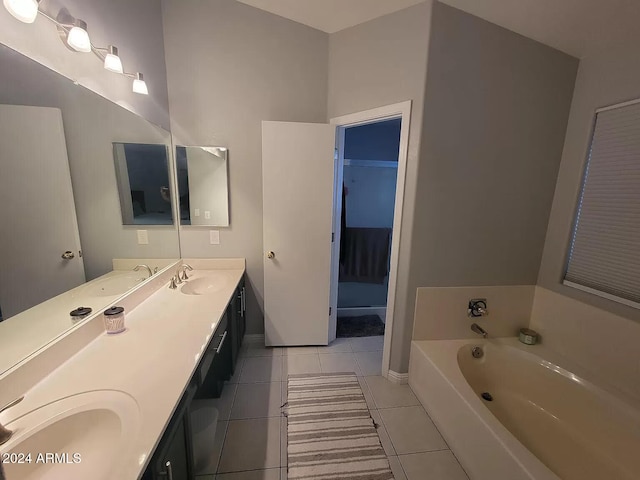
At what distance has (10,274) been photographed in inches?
32.9

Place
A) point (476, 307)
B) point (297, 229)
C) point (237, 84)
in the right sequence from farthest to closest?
point (297, 229) < point (237, 84) < point (476, 307)

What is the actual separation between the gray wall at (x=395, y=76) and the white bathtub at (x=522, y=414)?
40 centimetres

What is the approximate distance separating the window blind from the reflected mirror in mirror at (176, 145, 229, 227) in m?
2.61

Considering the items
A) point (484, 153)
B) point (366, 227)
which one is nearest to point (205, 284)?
point (366, 227)

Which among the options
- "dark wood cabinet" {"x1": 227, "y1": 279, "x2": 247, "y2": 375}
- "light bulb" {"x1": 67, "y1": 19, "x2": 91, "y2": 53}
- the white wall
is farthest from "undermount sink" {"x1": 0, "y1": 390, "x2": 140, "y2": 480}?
"light bulb" {"x1": 67, "y1": 19, "x2": 91, "y2": 53}

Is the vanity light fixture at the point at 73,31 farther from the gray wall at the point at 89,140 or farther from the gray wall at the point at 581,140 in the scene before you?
the gray wall at the point at 581,140

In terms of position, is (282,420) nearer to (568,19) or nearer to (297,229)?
(297,229)

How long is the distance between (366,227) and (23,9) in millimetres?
2801

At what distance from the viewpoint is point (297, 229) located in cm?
222

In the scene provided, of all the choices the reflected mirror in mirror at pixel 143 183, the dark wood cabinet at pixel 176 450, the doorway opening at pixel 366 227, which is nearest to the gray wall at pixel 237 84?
the reflected mirror in mirror at pixel 143 183

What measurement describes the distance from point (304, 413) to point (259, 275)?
1.17 meters

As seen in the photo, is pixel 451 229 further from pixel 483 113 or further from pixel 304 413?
pixel 304 413

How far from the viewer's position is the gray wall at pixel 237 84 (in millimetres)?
1991

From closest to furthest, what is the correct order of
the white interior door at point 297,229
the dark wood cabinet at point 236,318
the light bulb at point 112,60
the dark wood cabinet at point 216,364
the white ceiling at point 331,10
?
the dark wood cabinet at point 216,364, the light bulb at point 112,60, the white ceiling at point 331,10, the dark wood cabinet at point 236,318, the white interior door at point 297,229
